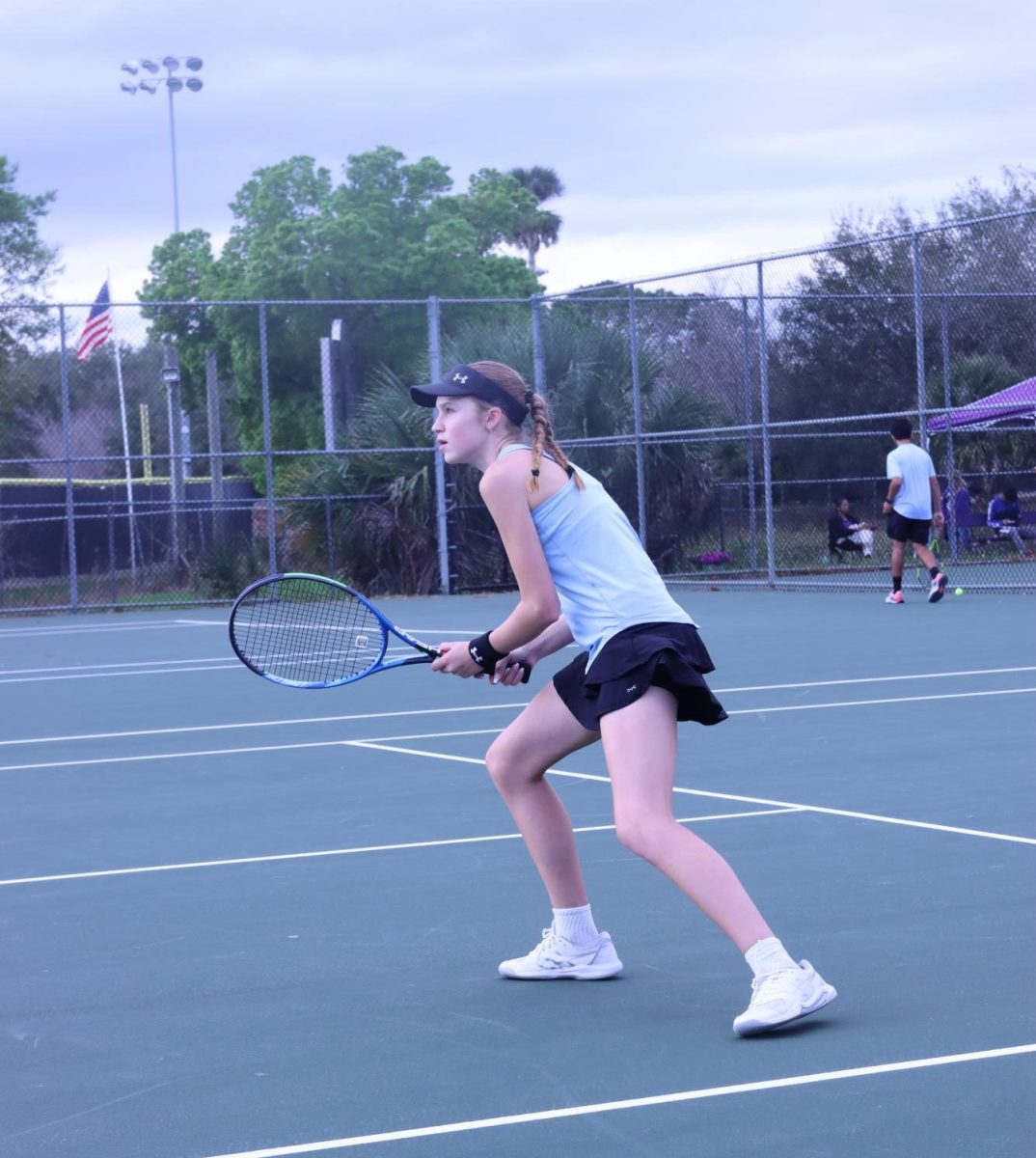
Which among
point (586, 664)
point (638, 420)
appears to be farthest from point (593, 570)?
point (638, 420)

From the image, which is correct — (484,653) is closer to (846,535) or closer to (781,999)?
(781,999)

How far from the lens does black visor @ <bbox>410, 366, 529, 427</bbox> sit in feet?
15.2

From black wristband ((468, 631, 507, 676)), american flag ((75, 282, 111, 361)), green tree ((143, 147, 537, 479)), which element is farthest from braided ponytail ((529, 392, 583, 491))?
green tree ((143, 147, 537, 479))

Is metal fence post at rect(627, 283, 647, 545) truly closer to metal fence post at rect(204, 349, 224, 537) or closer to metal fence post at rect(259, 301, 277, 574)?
metal fence post at rect(259, 301, 277, 574)

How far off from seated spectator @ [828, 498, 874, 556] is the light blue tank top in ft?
72.2

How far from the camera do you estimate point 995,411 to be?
73.9ft

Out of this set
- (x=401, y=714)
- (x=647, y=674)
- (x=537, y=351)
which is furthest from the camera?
(x=537, y=351)

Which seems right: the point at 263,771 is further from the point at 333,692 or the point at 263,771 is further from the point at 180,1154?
the point at 180,1154

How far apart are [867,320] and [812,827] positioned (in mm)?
22156

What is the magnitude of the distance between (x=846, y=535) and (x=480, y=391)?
22.3 meters

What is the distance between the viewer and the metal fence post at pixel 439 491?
24062mm

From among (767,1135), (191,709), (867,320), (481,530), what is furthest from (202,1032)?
(867,320)

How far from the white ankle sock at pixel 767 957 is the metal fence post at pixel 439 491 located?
64.9 feet

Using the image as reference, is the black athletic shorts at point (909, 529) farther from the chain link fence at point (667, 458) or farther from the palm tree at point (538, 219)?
the palm tree at point (538, 219)
